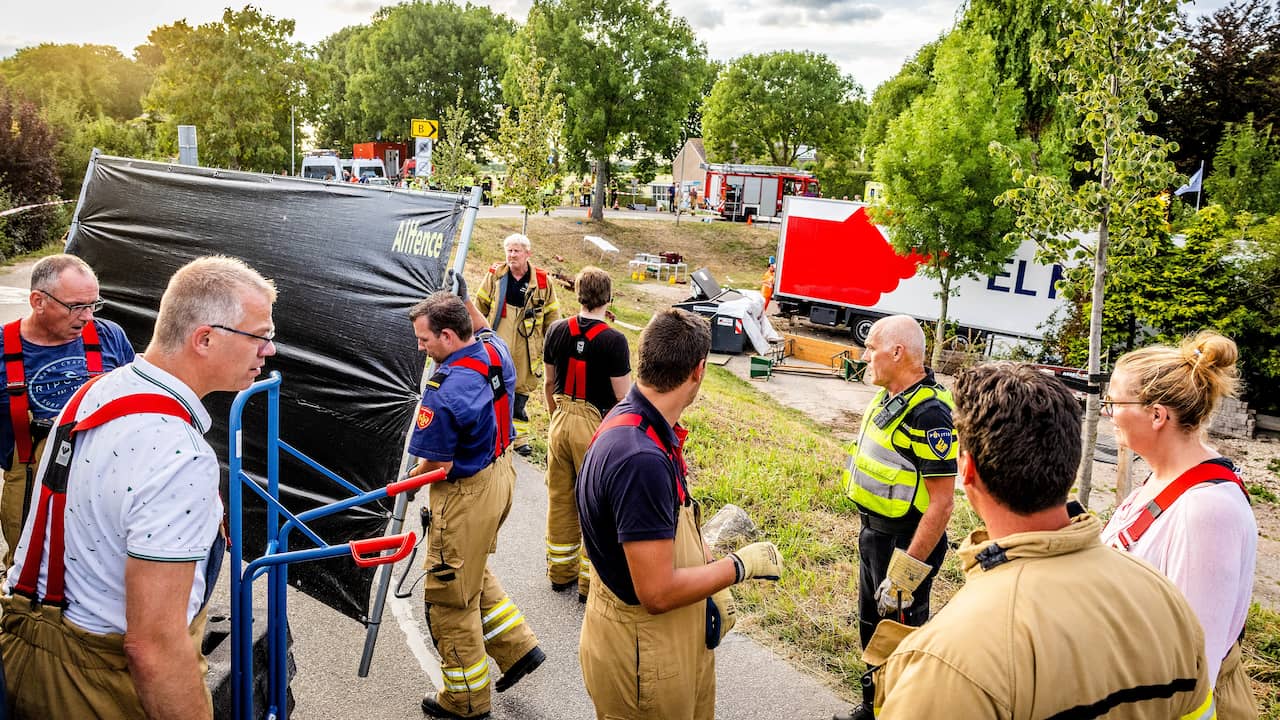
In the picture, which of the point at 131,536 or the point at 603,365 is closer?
the point at 131,536

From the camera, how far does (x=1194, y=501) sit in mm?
2488

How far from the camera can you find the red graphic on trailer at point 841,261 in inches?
845

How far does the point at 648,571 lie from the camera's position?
2.53 metres

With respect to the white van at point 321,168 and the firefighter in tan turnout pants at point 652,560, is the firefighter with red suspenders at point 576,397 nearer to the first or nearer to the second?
the firefighter in tan turnout pants at point 652,560

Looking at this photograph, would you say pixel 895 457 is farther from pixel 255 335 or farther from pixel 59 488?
pixel 59 488

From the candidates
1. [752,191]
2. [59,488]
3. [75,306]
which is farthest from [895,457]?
[752,191]

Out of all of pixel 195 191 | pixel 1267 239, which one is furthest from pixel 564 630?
pixel 1267 239

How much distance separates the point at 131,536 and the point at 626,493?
4.42 ft

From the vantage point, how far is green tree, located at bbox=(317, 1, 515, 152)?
157 ft

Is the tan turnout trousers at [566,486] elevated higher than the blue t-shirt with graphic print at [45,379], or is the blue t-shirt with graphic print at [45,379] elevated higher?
the blue t-shirt with graphic print at [45,379]

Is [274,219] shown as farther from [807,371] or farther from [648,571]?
[807,371]

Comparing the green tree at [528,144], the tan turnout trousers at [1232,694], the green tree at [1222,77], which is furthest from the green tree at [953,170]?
the tan turnout trousers at [1232,694]

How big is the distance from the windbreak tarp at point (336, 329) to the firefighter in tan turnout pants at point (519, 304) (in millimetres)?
2730

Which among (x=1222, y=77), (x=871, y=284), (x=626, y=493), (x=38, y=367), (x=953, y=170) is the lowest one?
(x=871, y=284)
